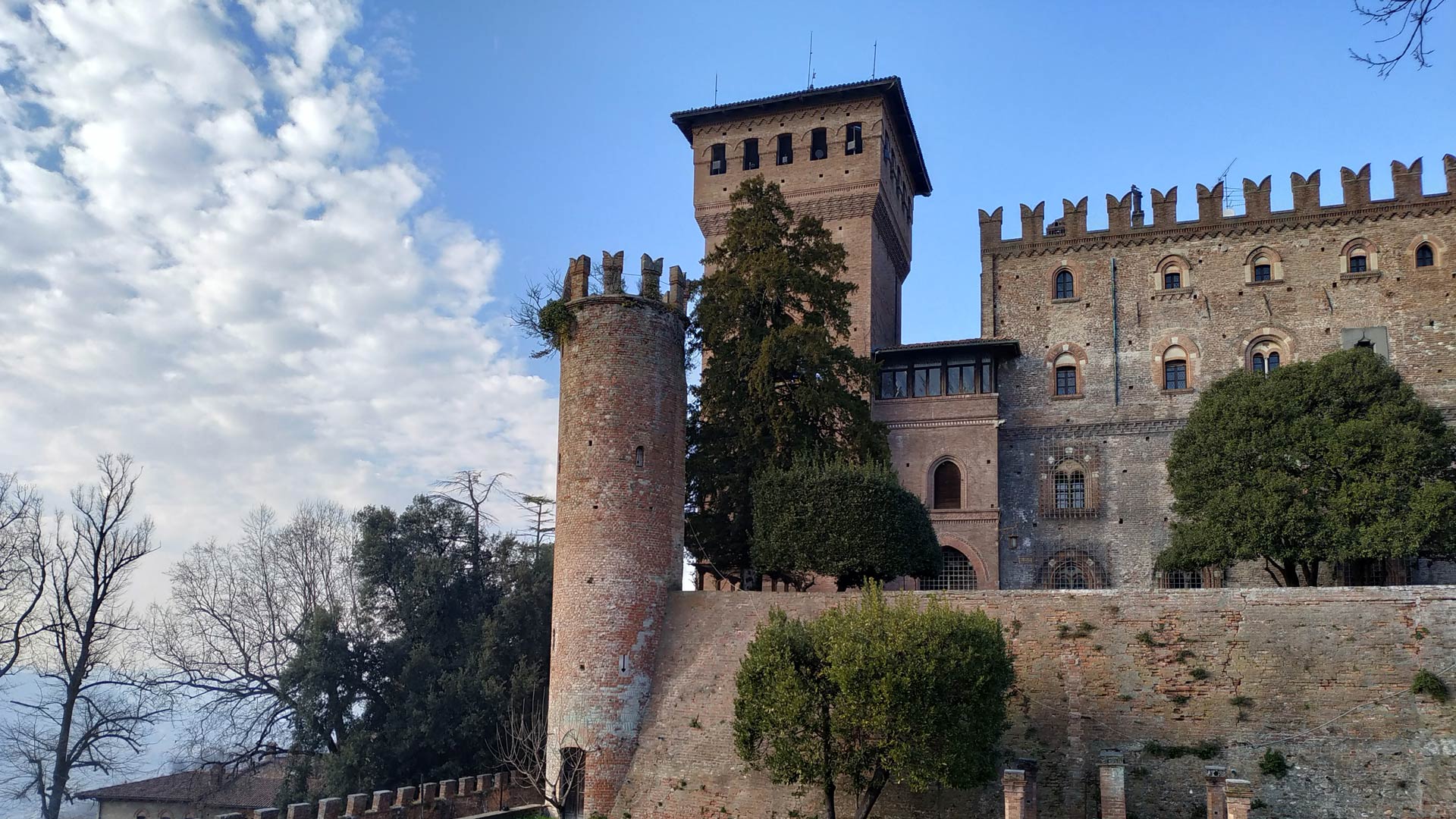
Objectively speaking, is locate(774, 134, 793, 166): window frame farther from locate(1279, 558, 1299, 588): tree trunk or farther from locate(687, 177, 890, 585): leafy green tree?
locate(1279, 558, 1299, 588): tree trunk

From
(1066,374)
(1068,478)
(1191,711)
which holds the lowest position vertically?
(1191,711)

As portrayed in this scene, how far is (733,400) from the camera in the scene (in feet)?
88.8

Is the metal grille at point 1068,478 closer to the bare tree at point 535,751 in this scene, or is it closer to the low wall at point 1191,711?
the low wall at point 1191,711

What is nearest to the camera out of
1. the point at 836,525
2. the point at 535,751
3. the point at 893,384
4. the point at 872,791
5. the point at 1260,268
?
the point at 872,791

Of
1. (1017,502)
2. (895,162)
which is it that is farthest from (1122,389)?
(895,162)

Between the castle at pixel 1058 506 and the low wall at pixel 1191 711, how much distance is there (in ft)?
0.15

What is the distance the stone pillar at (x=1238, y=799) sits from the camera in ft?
48.3

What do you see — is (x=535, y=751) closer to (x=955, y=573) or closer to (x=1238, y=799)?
(x=1238, y=799)

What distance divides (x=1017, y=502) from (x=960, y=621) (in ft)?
51.9

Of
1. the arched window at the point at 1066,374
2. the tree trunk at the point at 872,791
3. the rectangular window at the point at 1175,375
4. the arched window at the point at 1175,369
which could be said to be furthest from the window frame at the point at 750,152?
the tree trunk at the point at 872,791

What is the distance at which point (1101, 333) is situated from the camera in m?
33.8

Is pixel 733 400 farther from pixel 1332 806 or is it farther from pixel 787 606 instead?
pixel 1332 806

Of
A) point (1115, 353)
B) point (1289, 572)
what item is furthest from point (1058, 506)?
point (1289, 572)

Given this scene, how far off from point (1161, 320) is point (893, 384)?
8.40 meters
